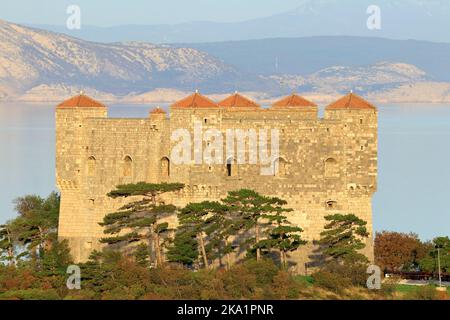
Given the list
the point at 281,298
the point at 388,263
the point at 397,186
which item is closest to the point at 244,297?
the point at 281,298

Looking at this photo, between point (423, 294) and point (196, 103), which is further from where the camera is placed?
point (196, 103)

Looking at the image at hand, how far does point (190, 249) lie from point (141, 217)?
2.84 meters

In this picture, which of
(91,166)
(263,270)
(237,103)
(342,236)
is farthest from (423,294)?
(91,166)

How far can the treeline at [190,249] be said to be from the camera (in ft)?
172

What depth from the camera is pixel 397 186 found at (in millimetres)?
111375

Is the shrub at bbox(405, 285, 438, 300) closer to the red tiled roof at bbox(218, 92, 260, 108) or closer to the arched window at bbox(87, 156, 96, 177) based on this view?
the red tiled roof at bbox(218, 92, 260, 108)

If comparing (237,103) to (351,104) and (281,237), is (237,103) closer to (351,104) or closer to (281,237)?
(351,104)

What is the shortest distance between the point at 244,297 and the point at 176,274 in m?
3.98

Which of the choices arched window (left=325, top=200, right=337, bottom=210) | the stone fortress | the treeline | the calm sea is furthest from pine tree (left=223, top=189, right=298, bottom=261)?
the calm sea

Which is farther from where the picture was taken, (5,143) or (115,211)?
(5,143)

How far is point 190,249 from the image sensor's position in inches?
2261

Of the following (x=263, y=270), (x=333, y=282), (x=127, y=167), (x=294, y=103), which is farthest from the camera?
(x=294, y=103)
